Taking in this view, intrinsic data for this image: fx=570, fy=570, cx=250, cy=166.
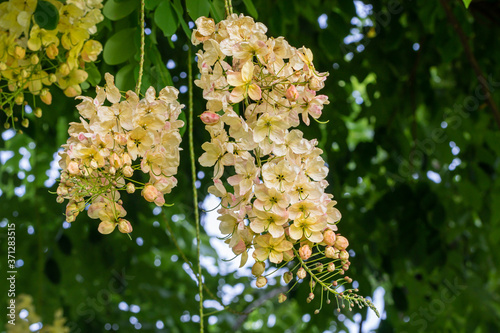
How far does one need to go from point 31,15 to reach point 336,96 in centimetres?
134

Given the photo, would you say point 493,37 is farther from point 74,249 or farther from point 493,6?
point 74,249

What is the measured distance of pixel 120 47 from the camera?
1051 millimetres

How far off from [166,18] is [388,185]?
1.55 metres

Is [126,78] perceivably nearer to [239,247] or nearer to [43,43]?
[43,43]

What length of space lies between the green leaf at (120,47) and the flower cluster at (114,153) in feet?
0.87

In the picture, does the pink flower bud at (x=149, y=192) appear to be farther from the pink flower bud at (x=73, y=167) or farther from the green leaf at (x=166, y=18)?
the green leaf at (x=166, y=18)

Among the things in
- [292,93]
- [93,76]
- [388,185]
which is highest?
[292,93]

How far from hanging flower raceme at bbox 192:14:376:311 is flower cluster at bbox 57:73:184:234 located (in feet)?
0.20

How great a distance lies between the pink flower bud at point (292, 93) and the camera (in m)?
0.75

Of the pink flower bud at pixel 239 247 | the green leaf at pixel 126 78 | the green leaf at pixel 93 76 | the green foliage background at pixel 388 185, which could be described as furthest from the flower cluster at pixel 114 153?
the green foliage background at pixel 388 185

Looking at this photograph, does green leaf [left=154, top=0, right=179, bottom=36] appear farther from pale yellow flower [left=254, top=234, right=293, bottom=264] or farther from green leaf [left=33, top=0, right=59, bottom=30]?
pale yellow flower [left=254, top=234, right=293, bottom=264]

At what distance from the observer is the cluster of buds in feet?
3.20

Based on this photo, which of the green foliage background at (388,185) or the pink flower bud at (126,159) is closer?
the pink flower bud at (126,159)

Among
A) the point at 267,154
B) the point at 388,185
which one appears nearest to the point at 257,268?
the point at 267,154
